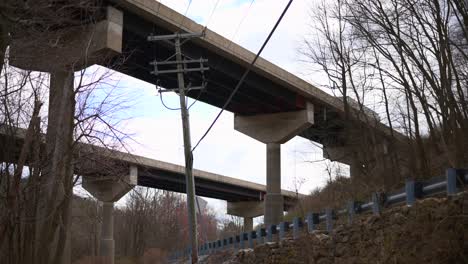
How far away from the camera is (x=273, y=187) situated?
4369 cm

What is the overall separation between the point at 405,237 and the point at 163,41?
833 inches

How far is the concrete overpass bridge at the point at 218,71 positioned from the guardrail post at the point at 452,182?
7.11 metres

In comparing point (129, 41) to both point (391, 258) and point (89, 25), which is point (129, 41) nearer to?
point (89, 25)

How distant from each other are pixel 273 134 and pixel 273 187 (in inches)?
151

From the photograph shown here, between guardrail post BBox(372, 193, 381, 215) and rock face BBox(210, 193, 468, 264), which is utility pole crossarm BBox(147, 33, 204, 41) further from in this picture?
guardrail post BBox(372, 193, 381, 215)

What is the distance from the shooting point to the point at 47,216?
511 inches

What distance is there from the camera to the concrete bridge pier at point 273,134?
42438 mm

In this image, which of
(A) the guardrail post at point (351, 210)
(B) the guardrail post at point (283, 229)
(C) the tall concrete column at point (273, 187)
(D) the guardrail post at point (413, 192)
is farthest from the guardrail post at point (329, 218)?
(C) the tall concrete column at point (273, 187)

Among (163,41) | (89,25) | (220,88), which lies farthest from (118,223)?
(89,25)

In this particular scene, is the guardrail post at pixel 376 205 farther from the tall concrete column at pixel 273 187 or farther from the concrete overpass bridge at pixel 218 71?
the tall concrete column at pixel 273 187

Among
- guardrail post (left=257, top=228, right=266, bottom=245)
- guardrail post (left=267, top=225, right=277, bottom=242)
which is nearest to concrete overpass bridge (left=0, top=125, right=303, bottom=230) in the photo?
guardrail post (left=267, top=225, right=277, bottom=242)

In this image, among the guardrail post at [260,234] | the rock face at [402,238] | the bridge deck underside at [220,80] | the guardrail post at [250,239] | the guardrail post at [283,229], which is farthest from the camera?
the bridge deck underside at [220,80]

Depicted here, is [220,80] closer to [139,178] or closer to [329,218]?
[329,218]

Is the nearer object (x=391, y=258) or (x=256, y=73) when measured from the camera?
(x=391, y=258)
